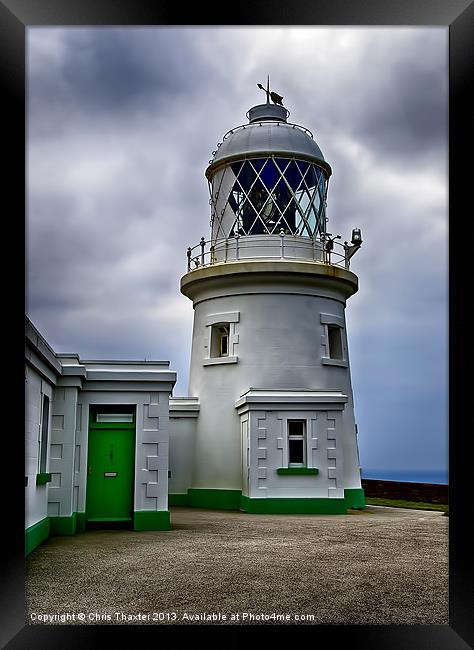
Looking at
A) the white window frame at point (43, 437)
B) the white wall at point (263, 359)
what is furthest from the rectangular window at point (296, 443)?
the white window frame at point (43, 437)

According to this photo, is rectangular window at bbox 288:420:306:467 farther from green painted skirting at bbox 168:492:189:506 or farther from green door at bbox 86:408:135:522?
green door at bbox 86:408:135:522

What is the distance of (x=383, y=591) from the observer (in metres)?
6.43

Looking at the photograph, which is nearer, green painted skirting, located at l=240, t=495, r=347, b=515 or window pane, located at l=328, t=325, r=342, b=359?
green painted skirting, located at l=240, t=495, r=347, b=515

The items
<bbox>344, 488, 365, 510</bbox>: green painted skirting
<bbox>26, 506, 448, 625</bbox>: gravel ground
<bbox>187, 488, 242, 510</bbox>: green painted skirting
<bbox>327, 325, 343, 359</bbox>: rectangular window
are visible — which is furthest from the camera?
<bbox>327, 325, 343, 359</bbox>: rectangular window

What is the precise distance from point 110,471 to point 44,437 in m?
1.34

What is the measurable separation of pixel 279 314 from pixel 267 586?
10031 millimetres

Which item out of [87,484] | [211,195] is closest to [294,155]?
A: [211,195]

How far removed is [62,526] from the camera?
402 inches

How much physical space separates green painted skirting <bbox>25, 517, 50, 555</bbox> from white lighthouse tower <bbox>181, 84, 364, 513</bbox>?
17.8 ft

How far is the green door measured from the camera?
11.0 metres

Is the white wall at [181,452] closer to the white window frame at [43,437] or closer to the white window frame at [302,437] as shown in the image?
the white window frame at [302,437]

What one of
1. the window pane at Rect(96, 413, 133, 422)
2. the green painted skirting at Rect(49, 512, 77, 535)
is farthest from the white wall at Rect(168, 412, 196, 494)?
the green painted skirting at Rect(49, 512, 77, 535)
